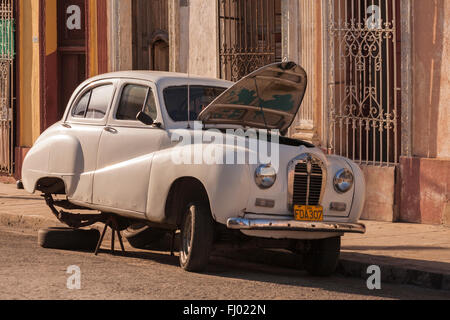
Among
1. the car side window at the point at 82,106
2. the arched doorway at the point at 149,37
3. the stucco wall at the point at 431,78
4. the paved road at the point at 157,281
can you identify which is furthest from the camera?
the arched doorway at the point at 149,37

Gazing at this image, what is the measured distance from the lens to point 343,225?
963 cm

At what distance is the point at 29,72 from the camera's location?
20531 mm

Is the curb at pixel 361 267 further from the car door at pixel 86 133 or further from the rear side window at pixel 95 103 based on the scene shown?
the rear side window at pixel 95 103

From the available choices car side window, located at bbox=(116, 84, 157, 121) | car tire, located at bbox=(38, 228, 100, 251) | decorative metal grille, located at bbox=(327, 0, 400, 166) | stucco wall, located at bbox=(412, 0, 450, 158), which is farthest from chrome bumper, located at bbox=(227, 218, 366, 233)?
decorative metal grille, located at bbox=(327, 0, 400, 166)

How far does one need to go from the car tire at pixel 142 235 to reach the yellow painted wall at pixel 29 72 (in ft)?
27.9

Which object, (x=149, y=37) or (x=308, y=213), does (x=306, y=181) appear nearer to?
(x=308, y=213)

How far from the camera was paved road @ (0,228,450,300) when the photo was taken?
8.46 m

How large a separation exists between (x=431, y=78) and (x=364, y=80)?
113 centimetres

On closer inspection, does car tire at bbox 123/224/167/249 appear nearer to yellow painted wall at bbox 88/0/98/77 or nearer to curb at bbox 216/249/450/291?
curb at bbox 216/249/450/291

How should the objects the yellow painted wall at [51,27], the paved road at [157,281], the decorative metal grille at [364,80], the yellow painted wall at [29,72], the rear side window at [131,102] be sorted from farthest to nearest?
the yellow painted wall at [29,72], the yellow painted wall at [51,27], the decorative metal grille at [364,80], the rear side window at [131,102], the paved road at [157,281]

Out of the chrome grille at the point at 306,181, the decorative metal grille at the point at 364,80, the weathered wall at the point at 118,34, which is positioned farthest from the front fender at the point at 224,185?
the weathered wall at the point at 118,34

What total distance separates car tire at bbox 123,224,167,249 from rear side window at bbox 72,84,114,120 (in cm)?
137

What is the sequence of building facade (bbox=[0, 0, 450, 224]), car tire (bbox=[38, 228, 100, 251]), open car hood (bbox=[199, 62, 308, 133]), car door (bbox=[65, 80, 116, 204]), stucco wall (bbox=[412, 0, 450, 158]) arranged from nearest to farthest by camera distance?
open car hood (bbox=[199, 62, 308, 133]), car door (bbox=[65, 80, 116, 204]), car tire (bbox=[38, 228, 100, 251]), stucco wall (bbox=[412, 0, 450, 158]), building facade (bbox=[0, 0, 450, 224])

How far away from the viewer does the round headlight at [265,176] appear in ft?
30.8
